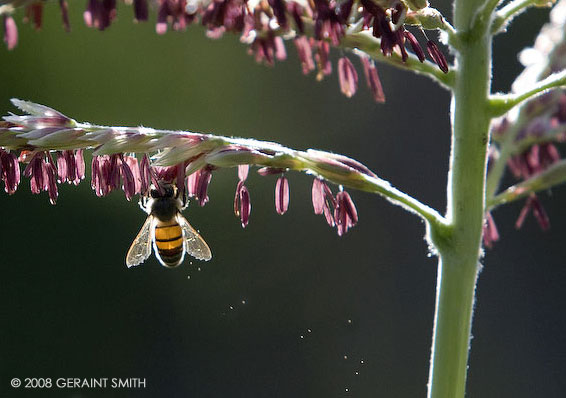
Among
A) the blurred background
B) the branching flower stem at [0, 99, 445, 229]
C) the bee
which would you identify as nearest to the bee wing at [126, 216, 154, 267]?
the bee

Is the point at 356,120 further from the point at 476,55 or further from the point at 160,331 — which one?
the point at 476,55

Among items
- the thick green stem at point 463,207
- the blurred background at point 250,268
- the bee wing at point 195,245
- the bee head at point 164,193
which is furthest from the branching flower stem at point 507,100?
the blurred background at point 250,268

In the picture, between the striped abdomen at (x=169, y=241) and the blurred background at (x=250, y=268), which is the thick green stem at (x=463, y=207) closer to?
the striped abdomen at (x=169, y=241)

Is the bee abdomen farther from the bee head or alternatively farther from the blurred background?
the blurred background

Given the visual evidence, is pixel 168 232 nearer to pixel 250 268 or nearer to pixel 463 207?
pixel 463 207

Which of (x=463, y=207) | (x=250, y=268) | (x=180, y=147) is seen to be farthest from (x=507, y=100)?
(x=250, y=268)
